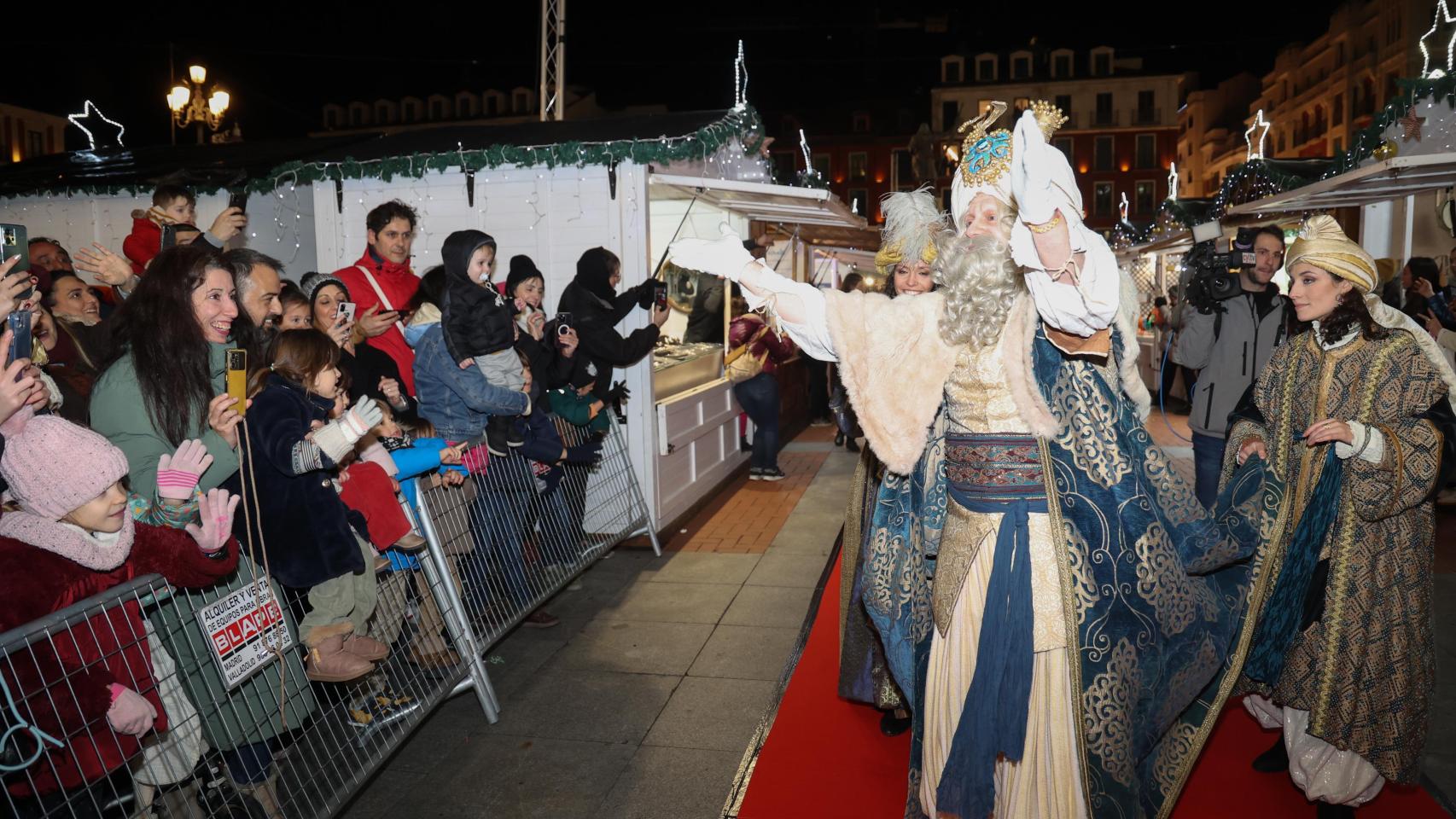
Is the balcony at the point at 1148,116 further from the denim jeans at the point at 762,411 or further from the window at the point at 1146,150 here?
the denim jeans at the point at 762,411

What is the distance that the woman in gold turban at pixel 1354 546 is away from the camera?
307 cm

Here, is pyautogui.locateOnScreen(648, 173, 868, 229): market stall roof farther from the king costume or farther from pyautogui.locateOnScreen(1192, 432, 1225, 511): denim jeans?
the king costume

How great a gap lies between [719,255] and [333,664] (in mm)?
1896

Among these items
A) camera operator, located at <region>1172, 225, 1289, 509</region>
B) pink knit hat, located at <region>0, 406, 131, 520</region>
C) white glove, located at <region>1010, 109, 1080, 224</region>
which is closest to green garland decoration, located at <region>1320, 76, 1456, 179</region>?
camera operator, located at <region>1172, 225, 1289, 509</region>

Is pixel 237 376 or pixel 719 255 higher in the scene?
pixel 719 255

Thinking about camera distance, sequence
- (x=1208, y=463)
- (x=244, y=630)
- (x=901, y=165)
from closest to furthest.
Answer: (x=244, y=630) < (x=1208, y=463) < (x=901, y=165)

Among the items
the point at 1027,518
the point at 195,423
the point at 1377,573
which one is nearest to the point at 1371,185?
the point at 1377,573

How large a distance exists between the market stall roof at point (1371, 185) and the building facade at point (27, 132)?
1329 inches

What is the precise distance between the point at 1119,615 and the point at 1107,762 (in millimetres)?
390

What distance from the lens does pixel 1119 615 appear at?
101 inches

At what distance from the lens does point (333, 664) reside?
10.5 feet

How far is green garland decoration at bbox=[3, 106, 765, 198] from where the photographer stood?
6.41m

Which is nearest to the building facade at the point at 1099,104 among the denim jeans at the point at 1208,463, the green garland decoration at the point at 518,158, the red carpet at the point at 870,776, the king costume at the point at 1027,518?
the green garland decoration at the point at 518,158

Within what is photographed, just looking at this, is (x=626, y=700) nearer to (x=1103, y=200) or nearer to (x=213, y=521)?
(x=213, y=521)
